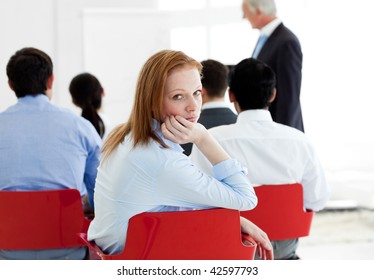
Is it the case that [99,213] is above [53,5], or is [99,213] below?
below

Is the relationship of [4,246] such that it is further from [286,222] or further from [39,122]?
[286,222]

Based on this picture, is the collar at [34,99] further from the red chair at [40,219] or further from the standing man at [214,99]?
the standing man at [214,99]

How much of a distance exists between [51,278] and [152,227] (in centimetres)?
52

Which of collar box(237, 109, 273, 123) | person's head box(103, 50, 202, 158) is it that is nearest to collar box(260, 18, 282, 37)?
collar box(237, 109, 273, 123)

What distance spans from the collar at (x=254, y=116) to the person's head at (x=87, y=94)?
152cm

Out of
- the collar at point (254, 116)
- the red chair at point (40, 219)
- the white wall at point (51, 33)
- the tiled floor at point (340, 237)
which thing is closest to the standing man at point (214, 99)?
the collar at point (254, 116)

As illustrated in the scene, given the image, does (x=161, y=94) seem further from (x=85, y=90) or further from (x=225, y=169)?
(x=85, y=90)

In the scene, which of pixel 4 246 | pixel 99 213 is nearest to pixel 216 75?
pixel 4 246

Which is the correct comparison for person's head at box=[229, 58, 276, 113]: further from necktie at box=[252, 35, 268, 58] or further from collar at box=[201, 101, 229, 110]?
necktie at box=[252, 35, 268, 58]

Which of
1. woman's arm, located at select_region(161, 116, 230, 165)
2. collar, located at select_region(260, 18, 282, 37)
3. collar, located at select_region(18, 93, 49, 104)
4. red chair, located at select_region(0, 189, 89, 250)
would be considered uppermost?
collar, located at select_region(260, 18, 282, 37)

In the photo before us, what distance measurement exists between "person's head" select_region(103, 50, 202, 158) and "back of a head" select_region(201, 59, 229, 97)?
1462 mm

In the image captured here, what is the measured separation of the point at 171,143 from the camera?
1.87 meters

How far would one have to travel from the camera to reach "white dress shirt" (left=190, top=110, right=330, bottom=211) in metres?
2.57

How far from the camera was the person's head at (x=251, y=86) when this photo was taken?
9.18 ft
